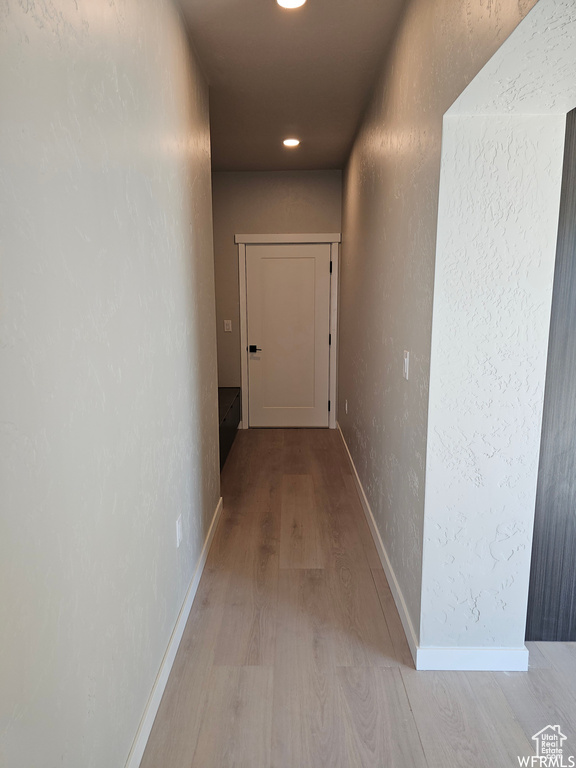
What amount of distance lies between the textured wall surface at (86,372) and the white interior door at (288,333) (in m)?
3.05

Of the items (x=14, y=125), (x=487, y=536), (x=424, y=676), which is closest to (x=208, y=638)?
(x=424, y=676)

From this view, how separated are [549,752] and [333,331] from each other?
4.02 m

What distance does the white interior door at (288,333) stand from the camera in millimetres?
5105

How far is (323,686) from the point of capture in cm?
184

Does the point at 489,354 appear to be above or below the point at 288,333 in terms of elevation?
above

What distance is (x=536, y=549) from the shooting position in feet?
6.53

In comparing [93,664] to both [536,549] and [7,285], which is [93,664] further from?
[536,549]

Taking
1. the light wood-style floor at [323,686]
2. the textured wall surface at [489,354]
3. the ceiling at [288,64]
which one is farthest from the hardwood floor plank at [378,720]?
the ceiling at [288,64]

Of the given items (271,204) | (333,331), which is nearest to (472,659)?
(333,331)

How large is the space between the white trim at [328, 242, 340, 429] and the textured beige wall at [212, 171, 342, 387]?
282 millimetres

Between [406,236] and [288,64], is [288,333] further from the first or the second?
[406,236]

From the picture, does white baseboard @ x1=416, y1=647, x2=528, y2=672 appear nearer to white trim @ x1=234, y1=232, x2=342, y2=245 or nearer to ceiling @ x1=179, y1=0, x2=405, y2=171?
ceiling @ x1=179, y1=0, x2=405, y2=171

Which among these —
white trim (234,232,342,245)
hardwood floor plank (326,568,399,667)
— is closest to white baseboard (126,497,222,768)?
hardwood floor plank (326,568,399,667)

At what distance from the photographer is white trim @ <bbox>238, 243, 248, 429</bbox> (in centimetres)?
509
